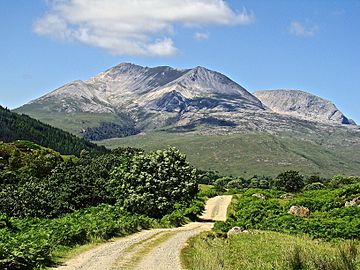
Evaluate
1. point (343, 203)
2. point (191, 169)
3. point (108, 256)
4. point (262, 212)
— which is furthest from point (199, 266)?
point (191, 169)

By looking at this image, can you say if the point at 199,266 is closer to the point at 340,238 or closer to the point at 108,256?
the point at 108,256

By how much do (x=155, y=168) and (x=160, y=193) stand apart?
13.6 feet

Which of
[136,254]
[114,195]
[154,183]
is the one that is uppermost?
[154,183]

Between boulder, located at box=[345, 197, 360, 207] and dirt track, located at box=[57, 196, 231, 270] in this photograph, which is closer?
dirt track, located at box=[57, 196, 231, 270]

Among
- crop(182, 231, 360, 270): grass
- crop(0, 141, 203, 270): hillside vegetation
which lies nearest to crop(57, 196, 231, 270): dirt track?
crop(182, 231, 360, 270): grass

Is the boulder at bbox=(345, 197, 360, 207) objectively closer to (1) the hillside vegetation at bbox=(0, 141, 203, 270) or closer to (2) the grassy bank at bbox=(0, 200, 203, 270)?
(1) the hillside vegetation at bbox=(0, 141, 203, 270)

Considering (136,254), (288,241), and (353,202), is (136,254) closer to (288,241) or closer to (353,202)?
(288,241)

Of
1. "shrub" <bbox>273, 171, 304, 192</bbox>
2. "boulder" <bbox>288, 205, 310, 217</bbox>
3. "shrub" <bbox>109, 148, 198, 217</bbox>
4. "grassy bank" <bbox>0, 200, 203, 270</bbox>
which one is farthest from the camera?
"shrub" <bbox>273, 171, 304, 192</bbox>

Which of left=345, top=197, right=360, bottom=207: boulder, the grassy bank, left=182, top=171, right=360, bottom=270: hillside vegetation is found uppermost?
the grassy bank

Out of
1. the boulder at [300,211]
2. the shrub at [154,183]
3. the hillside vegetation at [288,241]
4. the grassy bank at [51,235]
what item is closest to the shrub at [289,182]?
the shrub at [154,183]

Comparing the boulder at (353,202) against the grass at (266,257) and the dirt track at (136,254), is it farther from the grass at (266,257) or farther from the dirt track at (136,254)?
the grass at (266,257)

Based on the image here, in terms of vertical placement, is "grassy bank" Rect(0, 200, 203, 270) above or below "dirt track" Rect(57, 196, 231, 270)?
above

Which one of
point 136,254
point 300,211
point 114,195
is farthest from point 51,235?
point 114,195

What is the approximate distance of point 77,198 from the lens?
2862 inches
